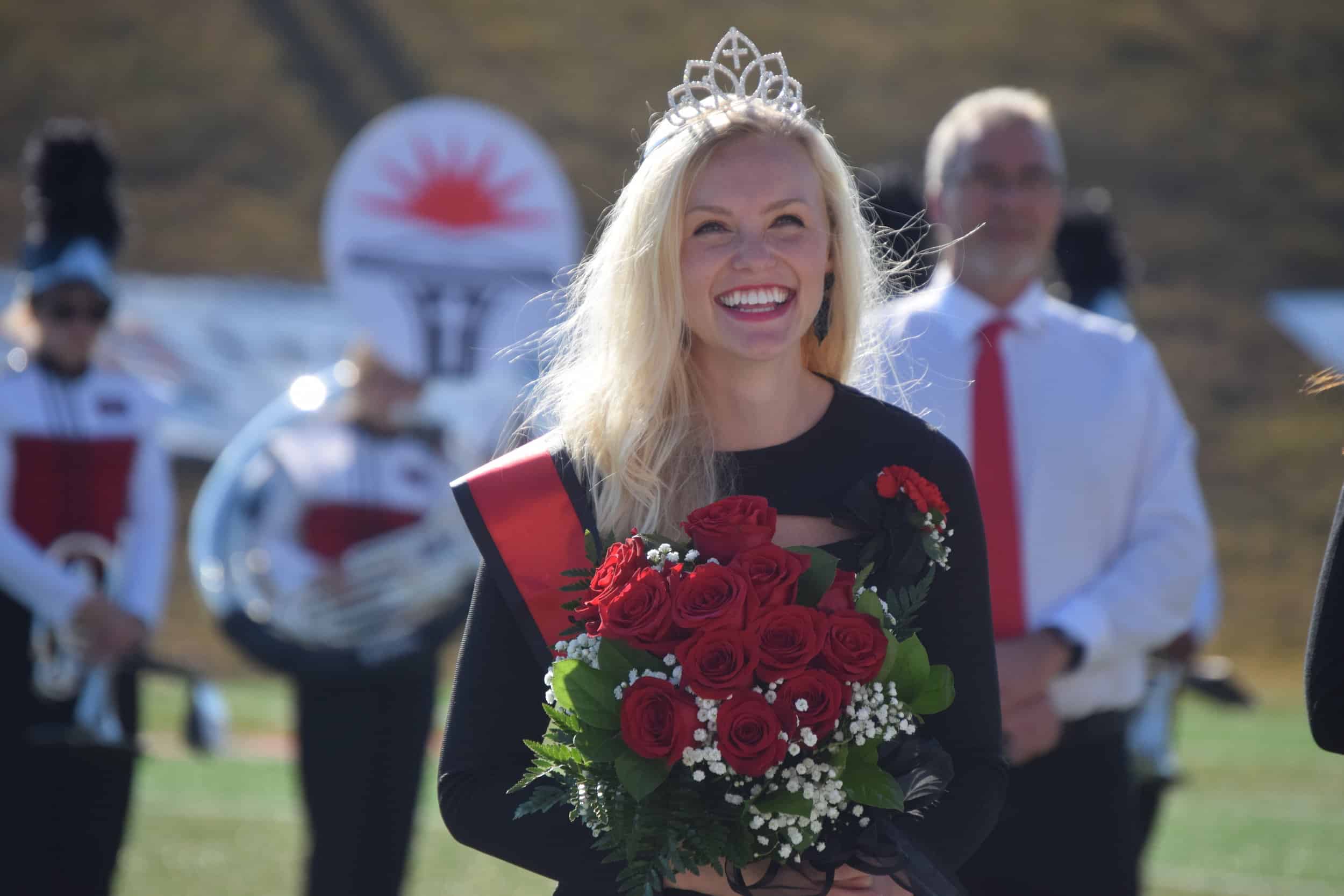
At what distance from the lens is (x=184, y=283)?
15719 millimetres

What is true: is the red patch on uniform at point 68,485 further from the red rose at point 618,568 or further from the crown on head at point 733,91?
the red rose at point 618,568

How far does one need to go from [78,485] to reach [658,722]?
3.36 metres

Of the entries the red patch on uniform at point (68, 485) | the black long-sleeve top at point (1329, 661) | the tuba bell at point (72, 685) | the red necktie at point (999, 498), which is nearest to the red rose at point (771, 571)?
the black long-sleeve top at point (1329, 661)

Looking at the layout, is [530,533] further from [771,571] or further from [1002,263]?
[1002,263]

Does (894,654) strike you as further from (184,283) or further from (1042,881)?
(184,283)

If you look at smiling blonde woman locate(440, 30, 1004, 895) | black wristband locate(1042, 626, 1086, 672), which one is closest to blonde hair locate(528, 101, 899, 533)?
smiling blonde woman locate(440, 30, 1004, 895)

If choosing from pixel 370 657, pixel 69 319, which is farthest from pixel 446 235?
pixel 370 657

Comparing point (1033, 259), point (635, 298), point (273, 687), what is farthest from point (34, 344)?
point (273, 687)

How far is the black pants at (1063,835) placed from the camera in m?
3.09

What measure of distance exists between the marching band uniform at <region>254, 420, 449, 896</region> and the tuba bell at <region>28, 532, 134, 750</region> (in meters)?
0.58

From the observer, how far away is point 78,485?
4.66m

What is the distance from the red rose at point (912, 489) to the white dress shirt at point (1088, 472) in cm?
114

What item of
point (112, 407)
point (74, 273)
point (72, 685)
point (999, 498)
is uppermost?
point (74, 273)

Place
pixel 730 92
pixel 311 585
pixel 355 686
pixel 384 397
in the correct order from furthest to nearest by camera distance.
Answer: pixel 311 585
pixel 384 397
pixel 355 686
pixel 730 92
